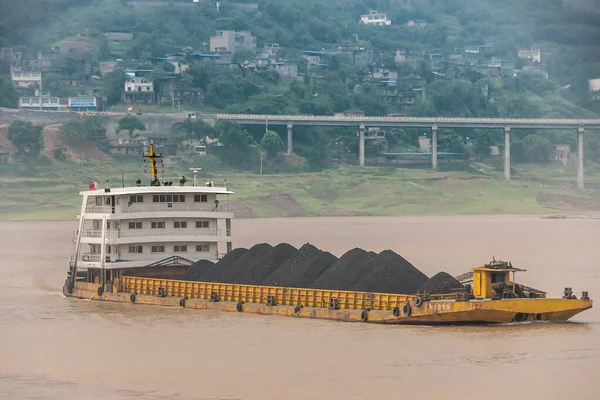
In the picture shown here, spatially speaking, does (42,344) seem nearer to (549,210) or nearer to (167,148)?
(549,210)

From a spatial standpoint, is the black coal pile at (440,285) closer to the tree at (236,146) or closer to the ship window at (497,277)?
the ship window at (497,277)

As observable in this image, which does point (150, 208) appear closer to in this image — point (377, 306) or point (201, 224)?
point (201, 224)

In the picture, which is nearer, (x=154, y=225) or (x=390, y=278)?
(x=390, y=278)

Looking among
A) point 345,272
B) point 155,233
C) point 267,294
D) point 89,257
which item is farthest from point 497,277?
point 89,257

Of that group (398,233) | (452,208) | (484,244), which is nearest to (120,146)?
(452,208)

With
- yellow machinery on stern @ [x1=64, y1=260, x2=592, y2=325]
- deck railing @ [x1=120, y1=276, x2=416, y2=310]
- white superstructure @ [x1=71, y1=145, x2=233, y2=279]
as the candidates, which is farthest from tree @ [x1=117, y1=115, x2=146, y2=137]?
yellow machinery on stern @ [x1=64, y1=260, x2=592, y2=325]

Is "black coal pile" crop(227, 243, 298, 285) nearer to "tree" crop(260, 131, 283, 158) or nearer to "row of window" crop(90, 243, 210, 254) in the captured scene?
"row of window" crop(90, 243, 210, 254)

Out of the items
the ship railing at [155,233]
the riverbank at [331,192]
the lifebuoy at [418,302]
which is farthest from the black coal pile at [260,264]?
the riverbank at [331,192]
